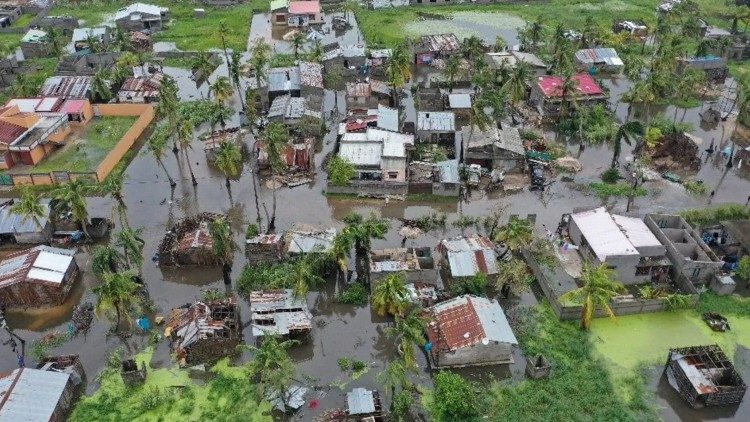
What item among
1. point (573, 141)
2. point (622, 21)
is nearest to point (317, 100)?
point (573, 141)

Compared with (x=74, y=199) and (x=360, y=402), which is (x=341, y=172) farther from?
(x=360, y=402)

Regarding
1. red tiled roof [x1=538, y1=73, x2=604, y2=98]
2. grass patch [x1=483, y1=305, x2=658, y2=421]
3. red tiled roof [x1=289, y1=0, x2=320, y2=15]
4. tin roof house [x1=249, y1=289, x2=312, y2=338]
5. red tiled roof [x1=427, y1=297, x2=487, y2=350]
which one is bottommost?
grass patch [x1=483, y1=305, x2=658, y2=421]

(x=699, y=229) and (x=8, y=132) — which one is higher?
(x=8, y=132)

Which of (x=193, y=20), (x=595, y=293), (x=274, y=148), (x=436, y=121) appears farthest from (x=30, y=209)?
(x=193, y=20)

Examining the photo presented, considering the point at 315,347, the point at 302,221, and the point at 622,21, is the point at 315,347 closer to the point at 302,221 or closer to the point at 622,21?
the point at 302,221

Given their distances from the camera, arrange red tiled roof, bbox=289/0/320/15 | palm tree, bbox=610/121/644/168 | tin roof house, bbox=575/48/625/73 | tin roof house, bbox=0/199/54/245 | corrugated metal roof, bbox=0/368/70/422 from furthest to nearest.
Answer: red tiled roof, bbox=289/0/320/15, tin roof house, bbox=575/48/625/73, palm tree, bbox=610/121/644/168, tin roof house, bbox=0/199/54/245, corrugated metal roof, bbox=0/368/70/422

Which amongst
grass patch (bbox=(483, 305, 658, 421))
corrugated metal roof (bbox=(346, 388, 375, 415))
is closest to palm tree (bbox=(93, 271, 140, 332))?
corrugated metal roof (bbox=(346, 388, 375, 415))

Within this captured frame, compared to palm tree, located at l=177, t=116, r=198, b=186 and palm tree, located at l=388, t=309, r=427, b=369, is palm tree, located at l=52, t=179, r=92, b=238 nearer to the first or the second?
palm tree, located at l=177, t=116, r=198, b=186
